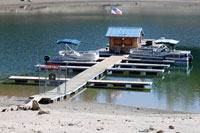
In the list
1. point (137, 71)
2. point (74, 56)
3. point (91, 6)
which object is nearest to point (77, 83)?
point (137, 71)

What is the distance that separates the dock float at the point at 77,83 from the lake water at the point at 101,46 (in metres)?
0.83

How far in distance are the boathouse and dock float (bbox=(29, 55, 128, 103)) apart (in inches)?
112

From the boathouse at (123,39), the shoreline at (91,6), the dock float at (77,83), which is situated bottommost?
the dock float at (77,83)

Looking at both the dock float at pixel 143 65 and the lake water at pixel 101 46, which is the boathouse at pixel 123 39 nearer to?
the dock float at pixel 143 65

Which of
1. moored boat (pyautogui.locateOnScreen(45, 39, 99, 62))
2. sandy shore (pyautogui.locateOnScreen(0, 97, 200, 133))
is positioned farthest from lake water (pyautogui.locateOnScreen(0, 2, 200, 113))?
sandy shore (pyautogui.locateOnScreen(0, 97, 200, 133))

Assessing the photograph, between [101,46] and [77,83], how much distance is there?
68.8 feet

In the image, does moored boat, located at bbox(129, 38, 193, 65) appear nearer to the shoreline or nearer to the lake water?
the lake water

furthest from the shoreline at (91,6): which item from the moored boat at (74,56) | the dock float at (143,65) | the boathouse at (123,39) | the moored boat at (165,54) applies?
the dock float at (143,65)

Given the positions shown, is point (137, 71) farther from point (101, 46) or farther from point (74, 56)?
point (101, 46)

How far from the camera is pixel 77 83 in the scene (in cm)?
3319

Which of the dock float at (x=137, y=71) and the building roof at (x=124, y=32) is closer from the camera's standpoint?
the dock float at (x=137, y=71)

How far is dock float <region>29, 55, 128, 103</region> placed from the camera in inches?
1140

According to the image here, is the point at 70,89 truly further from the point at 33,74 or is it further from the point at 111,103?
the point at 33,74

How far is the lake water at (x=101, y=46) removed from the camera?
30650 millimetres
